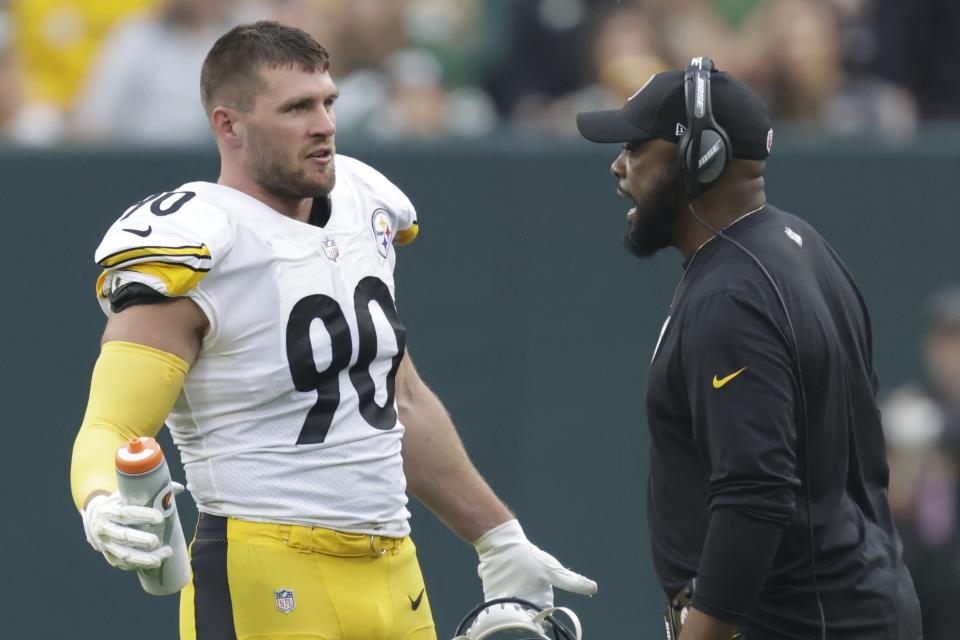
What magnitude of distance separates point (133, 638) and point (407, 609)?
270cm

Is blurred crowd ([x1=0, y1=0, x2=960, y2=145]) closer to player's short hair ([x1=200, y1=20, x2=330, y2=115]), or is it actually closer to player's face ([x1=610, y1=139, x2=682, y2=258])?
player's short hair ([x1=200, y1=20, x2=330, y2=115])

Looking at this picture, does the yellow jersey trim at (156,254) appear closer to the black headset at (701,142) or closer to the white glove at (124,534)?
the white glove at (124,534)

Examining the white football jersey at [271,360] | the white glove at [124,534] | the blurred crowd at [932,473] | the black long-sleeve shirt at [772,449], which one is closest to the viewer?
the white glove at [124,534]

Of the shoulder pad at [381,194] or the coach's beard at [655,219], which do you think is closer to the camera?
the coach's beard at [655,219]

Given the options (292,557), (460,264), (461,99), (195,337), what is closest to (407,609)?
(292,557)

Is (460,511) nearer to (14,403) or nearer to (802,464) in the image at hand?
(802,464)

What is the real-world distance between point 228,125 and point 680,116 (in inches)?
39.1

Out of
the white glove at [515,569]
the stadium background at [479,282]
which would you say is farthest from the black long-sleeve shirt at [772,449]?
the stadium background at [479,282]

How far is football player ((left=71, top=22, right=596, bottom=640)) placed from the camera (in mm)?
3225

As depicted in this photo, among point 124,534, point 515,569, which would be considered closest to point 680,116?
point 515,569

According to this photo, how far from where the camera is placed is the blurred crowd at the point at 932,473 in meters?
5.69

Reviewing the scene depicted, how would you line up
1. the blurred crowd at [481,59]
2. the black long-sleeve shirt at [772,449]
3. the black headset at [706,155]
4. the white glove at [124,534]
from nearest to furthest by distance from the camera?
1. the white glove at [124,534]
2. the black long-sleeve shirt at [772,449]
3. the black headset at [706,155]
4. the blurred crowd at [481,59]

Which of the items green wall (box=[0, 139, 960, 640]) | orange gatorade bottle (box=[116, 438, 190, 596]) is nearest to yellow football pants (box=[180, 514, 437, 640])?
orange gatorade bottle (box=[116, 438, 190, 596])

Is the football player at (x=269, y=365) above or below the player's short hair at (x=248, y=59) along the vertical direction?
below
